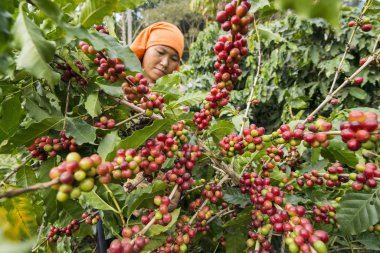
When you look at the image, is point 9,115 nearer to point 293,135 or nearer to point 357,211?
point 293,135

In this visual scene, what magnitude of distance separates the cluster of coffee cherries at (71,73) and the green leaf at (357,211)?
2.99 ft

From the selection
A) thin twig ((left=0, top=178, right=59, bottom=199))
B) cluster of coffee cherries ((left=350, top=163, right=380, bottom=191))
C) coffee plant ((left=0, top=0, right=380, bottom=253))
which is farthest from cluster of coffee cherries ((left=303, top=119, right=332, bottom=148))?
thin twig ((left=0, top=178, right=59, bottom=199))

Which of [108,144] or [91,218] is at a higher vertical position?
[108,144]

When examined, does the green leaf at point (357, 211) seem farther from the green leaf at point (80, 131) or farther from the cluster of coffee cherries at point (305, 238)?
the green leaf at point (80, 131)

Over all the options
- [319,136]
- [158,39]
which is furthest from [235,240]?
[158,39]

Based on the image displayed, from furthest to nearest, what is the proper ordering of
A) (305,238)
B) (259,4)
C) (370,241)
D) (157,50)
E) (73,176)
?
(157,50)
(370,241)
(259,4)
(305,238)
(73,176)

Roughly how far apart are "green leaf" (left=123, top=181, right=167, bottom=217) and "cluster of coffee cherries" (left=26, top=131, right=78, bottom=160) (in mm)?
256

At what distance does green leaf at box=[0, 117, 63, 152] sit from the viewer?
0.82 metres

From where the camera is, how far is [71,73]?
0.90m

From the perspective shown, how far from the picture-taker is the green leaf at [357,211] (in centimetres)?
86

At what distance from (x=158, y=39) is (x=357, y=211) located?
6.87 ft

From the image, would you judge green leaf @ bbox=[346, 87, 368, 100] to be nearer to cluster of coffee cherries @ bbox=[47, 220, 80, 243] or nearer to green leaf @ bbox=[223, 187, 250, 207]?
green leaf @ bbox=[223, 187, 250, 207]

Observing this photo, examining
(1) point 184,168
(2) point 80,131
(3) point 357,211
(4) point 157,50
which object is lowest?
(4) point 157,50

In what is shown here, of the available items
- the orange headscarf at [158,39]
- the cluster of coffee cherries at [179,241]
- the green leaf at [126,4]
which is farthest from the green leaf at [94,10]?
the orange headscarf at [158,39]
